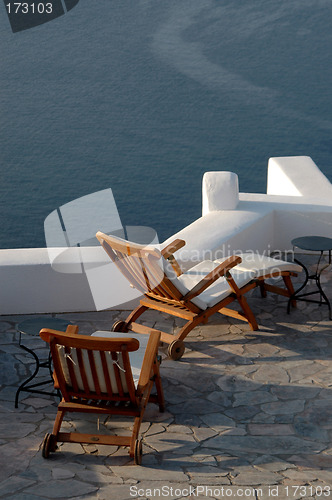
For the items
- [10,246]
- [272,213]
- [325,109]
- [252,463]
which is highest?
[252,463]

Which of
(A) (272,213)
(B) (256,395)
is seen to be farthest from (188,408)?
(A) (272,213)

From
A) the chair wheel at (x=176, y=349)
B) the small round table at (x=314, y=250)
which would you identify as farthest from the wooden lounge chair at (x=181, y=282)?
the small round table at (x=314, y=250)

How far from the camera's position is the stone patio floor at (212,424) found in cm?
366

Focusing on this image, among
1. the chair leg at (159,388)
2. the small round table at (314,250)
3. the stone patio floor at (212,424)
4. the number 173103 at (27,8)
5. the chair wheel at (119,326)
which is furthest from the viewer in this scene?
the number 173103 at (27,8)

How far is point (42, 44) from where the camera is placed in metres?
26.6

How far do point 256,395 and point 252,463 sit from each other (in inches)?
→ 37.9

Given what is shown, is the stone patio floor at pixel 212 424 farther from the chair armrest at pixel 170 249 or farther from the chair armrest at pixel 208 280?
the chair armrest at pixel 170 249

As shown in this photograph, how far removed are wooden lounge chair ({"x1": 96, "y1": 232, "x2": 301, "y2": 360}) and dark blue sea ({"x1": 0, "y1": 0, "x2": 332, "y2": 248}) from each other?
8.11 m

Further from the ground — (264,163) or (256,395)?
(256,395)

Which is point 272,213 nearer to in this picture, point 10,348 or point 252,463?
point 10,348

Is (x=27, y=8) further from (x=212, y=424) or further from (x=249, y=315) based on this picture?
(x=212, y=424)

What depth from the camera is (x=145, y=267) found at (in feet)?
17.7

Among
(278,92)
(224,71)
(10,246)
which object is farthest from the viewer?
(224,71)

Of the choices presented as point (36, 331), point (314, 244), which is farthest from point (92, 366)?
point (314, 244)
